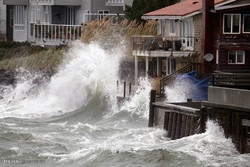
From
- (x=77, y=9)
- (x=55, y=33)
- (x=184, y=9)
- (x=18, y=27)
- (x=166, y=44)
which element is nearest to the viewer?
(x=166, y=44)

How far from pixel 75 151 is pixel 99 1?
111 ft

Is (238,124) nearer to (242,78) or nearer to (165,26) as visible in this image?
(242,78)

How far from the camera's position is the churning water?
25.6 metres

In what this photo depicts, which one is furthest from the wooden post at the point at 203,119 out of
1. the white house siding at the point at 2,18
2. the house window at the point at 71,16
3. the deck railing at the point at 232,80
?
the white house siding at the point at 2,18

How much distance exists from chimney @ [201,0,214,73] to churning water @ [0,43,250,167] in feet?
9.71

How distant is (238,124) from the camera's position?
2542cm

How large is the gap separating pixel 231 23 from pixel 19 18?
1198 inches

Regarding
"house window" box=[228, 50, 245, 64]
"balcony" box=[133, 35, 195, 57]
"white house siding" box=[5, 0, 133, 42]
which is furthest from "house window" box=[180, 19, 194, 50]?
"white house siding" box=[5, 0, 133, 42]

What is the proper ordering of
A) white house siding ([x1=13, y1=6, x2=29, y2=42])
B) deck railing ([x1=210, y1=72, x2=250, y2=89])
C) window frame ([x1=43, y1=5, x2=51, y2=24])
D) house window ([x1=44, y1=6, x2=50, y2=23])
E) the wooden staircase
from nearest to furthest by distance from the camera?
1. deck railing ([x1=210, y1=72, x2=250, y2=89])
2. the wooden staircase
3. window frame ([x1=43, y1=5, x2=51, y2=24])
4. house window ([x1=44, y1=6, x2=50, y2=23])
5. white house siding ([x1=13, y1=6, x2=29, y2=42])

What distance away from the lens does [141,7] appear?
53.4 m

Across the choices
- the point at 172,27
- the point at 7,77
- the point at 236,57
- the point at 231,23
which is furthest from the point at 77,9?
the point at 236,57

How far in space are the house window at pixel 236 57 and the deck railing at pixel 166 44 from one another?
275 cm

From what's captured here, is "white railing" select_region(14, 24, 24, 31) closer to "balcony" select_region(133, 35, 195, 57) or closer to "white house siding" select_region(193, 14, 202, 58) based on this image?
"balcony" select_region(133, 35, 195, 57)

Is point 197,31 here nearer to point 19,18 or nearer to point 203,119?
point 203,119
